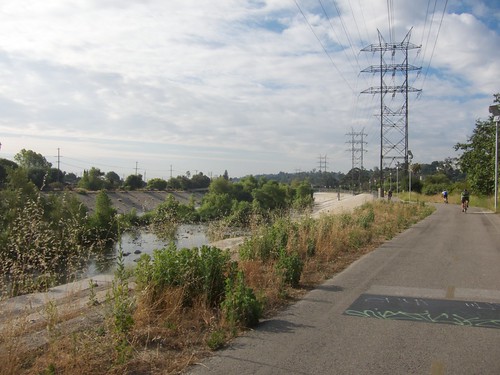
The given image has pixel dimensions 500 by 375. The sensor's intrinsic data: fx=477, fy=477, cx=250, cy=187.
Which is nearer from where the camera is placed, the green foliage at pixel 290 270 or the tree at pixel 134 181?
the green foliage at pixel 290 270

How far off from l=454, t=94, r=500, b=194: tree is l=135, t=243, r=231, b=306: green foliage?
139 feet

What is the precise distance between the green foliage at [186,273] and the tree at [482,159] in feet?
139

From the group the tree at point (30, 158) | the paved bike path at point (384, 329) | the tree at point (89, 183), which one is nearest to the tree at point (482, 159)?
the paved bike path at point (384, 329)

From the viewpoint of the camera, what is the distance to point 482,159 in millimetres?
47781

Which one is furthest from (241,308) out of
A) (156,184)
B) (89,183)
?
(156,184)

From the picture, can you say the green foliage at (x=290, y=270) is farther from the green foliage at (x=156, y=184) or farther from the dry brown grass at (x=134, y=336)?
the green foliage at (x=156, y=184)

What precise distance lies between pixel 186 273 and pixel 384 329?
2856 mm

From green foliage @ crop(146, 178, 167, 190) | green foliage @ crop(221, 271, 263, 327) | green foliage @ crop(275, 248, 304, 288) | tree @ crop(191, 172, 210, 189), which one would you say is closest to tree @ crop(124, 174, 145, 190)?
green foliage @ crop(146, 178, 167, 190)

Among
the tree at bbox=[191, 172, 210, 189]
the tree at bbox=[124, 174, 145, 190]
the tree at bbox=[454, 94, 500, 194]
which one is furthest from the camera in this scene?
the tree at bbox=[191, 172, 210, 189]

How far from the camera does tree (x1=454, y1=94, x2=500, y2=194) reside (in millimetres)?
45406

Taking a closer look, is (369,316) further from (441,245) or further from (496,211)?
(496,211)

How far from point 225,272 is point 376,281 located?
3.36 meters

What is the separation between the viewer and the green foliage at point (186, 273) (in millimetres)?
6875

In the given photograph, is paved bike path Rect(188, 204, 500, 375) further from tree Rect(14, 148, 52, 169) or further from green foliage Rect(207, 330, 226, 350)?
tree Rect(14, 148, 52, 169)
